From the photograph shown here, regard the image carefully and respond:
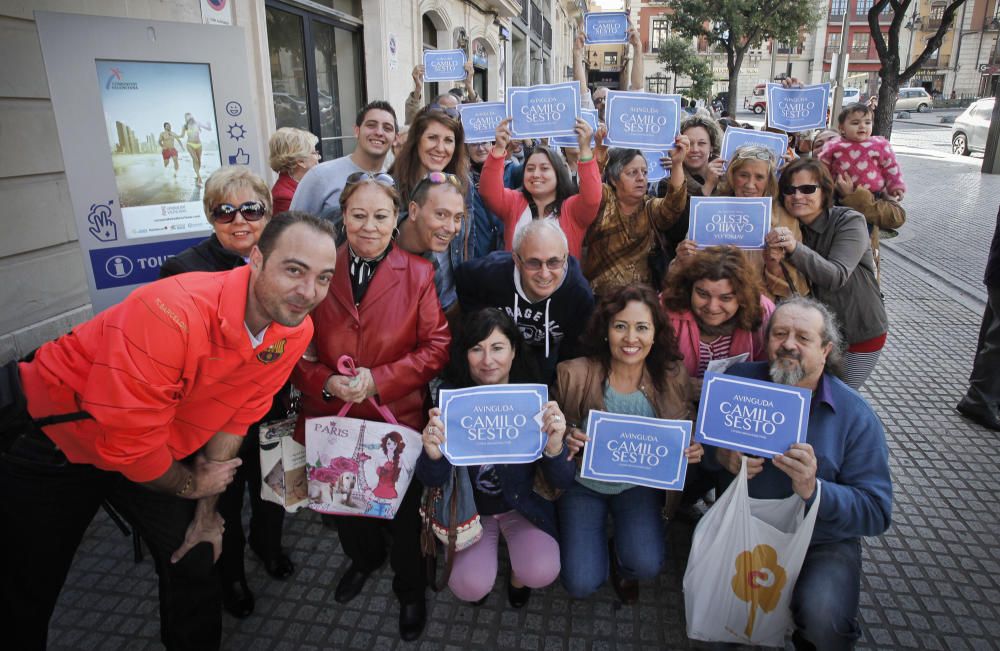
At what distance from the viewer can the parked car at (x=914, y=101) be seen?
40781 millimetres

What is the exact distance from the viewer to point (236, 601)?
2799 mm

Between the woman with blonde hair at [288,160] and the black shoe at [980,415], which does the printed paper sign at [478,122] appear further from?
the black shoe at [980,415]

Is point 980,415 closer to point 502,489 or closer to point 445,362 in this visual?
point 502,489

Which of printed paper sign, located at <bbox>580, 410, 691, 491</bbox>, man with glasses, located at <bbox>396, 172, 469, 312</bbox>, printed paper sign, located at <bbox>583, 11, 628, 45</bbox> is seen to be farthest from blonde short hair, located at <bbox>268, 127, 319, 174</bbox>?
printed paper sign, located at <bbox>580, 410, 691, 491</bbox>

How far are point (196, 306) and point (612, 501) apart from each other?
6.81 feet

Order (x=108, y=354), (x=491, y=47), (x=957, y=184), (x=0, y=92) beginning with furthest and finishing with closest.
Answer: (x=491, y=47)
(x=957, y=184)
(x=0, y=92)
(x=108, y=354)

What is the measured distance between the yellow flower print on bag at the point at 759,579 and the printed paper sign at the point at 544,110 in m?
2.63

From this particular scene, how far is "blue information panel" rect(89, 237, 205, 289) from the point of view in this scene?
131 inches

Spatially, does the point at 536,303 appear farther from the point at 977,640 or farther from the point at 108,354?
the point at 977,640

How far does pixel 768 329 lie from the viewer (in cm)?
270

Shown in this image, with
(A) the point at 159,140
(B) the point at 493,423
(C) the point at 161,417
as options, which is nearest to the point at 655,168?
(B) the point at 493,423

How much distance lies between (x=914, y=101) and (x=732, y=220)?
48996 millimetres

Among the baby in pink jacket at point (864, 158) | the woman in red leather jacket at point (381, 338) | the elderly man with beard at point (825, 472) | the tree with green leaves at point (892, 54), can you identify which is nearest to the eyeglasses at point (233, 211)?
the woman in red leather jacket at point (381, 338)

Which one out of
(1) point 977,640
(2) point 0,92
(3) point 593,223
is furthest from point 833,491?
(2) point 0,92
